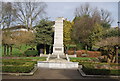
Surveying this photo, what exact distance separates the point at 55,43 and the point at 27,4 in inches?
627

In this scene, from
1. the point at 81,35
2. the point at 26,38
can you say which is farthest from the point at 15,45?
the point at 81,35

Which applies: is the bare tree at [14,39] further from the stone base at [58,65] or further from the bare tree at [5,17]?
the stone base at [58,65]

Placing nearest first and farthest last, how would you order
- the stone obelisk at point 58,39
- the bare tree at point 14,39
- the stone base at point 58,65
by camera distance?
the stone base at point 58,65 < the bare tree at point 14,39 < the stone obelisk at point 58,39

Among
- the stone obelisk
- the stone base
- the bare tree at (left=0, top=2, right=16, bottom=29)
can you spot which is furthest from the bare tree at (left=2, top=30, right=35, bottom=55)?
the stone base

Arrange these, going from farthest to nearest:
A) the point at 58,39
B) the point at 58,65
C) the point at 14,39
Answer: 1. the point at 58,39
2. the point at 14,39
3. the point at 58,65

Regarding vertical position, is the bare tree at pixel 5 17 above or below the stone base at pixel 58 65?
above

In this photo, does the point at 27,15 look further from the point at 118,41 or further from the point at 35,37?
the point at 118,41

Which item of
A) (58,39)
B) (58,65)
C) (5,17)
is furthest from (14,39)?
(58,65)

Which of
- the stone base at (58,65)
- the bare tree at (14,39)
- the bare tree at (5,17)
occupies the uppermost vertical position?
the bare tree at (5,17)

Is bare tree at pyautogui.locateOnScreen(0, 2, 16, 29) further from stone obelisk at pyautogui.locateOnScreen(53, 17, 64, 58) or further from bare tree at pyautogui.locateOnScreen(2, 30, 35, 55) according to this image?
stone obelisk at pyautogui.locateOnScreen(53, 17, 64, 58)

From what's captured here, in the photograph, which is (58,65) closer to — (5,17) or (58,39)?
(58,39)

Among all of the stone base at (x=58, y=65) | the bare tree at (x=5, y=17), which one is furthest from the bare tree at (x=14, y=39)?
the stone base at (x=58, y=65)

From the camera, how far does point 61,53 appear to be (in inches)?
1001

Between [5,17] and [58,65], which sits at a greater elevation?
[5,17]
